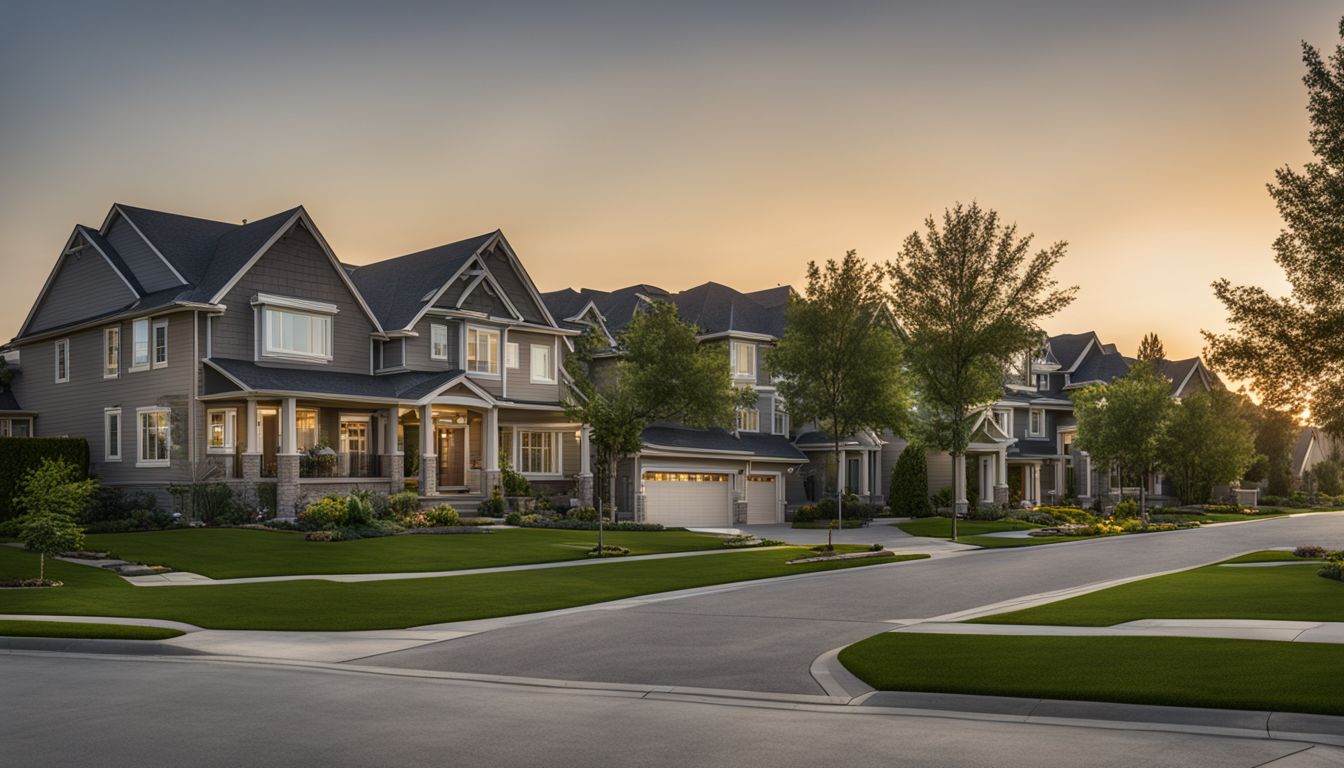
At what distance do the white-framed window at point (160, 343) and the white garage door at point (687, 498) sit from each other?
19.8 meters

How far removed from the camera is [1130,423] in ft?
183

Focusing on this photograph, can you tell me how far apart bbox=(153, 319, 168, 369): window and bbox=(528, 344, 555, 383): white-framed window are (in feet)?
46.9

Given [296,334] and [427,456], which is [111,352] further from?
[427,456]

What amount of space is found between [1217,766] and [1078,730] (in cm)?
161

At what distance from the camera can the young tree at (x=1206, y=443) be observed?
2554 inches

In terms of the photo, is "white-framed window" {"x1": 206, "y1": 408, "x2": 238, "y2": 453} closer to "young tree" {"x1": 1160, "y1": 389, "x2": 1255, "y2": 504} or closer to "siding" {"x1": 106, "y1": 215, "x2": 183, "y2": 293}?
"siding" {"x1": 106, "y1": 215, "x2": 183, "y2": 293}

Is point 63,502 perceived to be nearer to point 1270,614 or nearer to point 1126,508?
point 1270,614

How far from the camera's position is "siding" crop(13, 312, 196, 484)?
3753cm

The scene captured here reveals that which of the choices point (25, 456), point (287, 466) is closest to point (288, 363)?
point (287, 466)

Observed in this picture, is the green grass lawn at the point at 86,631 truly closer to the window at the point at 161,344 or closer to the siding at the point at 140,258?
the window at the point at 161,344

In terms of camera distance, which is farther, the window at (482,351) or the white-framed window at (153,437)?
the window at (482,351)

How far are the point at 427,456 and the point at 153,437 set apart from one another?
9.63 meters

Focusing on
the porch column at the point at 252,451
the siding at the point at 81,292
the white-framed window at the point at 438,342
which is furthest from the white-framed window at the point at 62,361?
the white-framed window at the point at 438,342

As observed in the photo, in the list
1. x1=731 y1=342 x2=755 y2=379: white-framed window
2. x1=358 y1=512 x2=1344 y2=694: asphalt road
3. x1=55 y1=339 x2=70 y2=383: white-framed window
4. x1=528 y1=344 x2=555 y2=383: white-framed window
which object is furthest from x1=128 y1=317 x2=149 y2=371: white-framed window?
x1=731 y1=342 x2=755 y2=379: white-framed window
